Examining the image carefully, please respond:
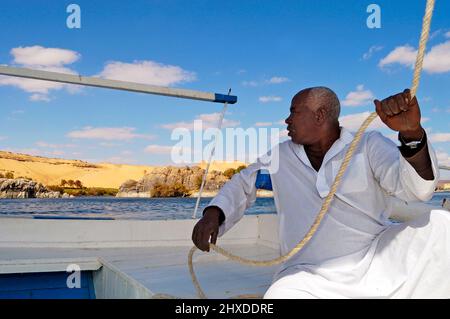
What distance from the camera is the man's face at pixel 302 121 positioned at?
5.09 ft

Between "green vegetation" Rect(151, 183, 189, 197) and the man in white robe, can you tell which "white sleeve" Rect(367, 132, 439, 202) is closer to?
the man in white robe

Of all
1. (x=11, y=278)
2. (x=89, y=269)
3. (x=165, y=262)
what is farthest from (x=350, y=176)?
(x=11, y=278)

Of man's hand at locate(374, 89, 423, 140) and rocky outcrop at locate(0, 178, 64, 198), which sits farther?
rocky outcrop at locate(0, 178, 64, 198)

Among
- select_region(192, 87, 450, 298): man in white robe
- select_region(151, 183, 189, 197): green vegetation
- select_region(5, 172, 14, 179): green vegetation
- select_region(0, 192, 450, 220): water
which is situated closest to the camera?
select_region(192, 87, 450, 298): man in white robe

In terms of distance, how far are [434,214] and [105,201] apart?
34.3m

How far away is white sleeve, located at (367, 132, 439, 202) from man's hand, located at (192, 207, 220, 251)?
0.55 metres

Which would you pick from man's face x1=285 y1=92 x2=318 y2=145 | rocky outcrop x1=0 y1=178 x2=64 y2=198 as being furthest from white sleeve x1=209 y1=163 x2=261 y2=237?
rocky outcrop x1=0 y1=178 x2=64 y2=198

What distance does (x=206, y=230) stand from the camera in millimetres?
1476

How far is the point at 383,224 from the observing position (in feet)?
5.04

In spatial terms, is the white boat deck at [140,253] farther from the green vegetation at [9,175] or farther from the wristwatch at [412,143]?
the green vegetation at [9,175]

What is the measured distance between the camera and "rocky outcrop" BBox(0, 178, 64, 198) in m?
35.8

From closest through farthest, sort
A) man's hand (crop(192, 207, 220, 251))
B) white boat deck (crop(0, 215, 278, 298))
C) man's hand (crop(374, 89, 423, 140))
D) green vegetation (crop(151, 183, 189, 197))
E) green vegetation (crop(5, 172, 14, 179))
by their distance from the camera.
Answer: man's hand (crop(374, 89, 423, 140))
man's hand (crop(192, 207, 220, 251))
white boat deck (crop(0, 215, 278, 298))
green vegetation (crop(5, 172, 14, 179))
green vegetation (crop(151, 183, 189, 197))

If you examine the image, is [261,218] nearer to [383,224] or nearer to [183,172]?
[383,224]

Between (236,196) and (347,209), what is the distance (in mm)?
385
